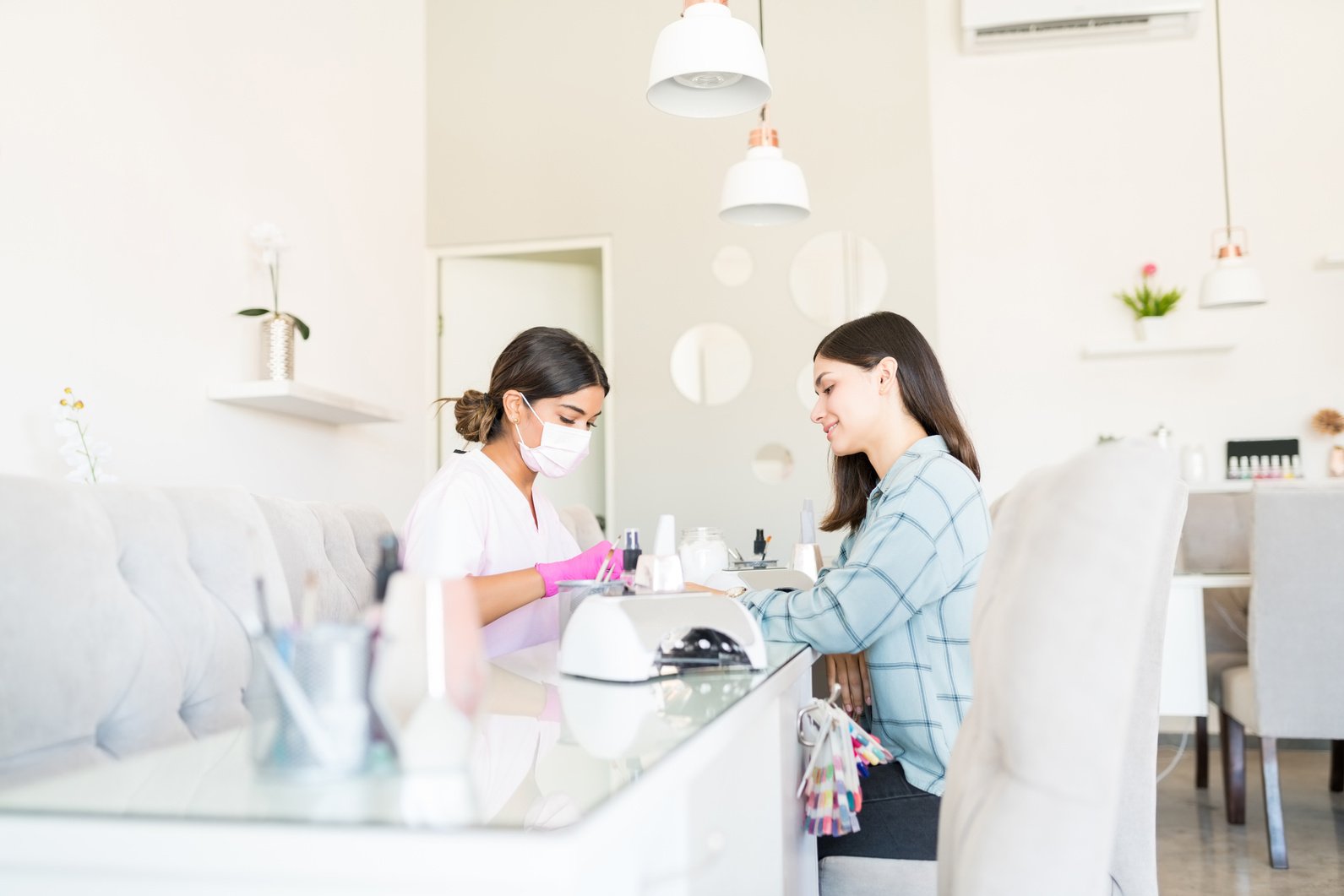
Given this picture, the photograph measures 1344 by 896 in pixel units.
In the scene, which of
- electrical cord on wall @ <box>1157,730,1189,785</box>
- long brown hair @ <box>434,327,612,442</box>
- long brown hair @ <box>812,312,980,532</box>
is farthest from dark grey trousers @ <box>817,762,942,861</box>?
electrical cord on wall @ <box>1157,730,1189,785</box>

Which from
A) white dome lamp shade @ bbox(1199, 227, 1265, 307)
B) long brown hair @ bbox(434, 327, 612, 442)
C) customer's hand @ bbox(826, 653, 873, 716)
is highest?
white dome lamp shade @ bbox(1199, 227, 1265, 307)

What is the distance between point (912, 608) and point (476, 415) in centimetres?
108

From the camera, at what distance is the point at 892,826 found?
1.43 metres

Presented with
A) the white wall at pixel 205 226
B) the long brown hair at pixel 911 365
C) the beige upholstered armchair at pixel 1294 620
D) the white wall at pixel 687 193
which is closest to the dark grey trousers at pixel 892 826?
the long brown hair at pixel 911 365

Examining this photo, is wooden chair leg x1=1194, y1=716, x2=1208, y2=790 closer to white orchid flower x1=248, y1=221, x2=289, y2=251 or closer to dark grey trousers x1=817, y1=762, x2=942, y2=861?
dark grey trousers x1=817, y1=762, x2=942, y2=861

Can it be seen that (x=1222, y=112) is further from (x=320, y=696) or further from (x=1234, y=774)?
(x=320, y=696)

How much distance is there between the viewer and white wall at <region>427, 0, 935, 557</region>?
473cm

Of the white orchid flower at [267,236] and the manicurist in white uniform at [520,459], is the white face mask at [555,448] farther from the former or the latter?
the white orchid flower at [267,236]

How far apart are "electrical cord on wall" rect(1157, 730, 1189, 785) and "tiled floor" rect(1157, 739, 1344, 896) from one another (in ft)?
0.10

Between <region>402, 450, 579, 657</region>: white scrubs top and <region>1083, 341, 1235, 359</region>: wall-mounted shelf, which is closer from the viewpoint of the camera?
<region>402, 450, 579, 657</region>: white scrubs top

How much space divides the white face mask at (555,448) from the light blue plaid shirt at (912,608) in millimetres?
743

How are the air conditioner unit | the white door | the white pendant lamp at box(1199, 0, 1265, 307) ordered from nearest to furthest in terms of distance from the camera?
the white pendant lamp at box(1199, 0, 1265, 307) → the air conditioner unit → the white door

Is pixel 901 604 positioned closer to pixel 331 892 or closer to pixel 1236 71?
pixel 331 892

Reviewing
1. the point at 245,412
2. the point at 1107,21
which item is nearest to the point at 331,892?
the point at 245,412
